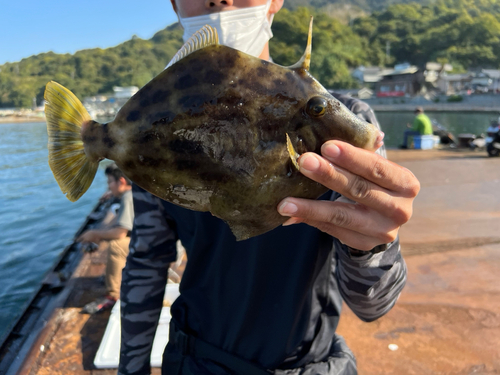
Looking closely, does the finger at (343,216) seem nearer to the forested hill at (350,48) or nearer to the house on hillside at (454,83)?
the forested hill at (350,48)

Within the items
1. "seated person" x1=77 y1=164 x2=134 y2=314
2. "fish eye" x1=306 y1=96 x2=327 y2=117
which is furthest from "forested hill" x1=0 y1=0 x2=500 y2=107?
"fish eye" x1=306 y1=96 x2=327 y2=117

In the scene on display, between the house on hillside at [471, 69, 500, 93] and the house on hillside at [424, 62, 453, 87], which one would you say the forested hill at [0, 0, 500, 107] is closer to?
the house on hillside at [424, 62, 453, 87]

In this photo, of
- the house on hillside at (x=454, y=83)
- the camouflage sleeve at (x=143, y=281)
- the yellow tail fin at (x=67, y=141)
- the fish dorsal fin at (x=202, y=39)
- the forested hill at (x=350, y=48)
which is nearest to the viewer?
the fish dorsal fin at (x=202, y=39)

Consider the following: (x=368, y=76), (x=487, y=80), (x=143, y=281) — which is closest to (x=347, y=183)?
(x=143, y=281)

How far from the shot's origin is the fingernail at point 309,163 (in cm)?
100

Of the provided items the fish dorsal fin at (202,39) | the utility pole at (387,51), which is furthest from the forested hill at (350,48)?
the fish dorsal fin at (202,39)

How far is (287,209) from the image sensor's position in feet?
3.53

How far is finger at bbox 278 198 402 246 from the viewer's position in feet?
3.54

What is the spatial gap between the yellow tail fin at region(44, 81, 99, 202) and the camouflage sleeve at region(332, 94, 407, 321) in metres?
0.94

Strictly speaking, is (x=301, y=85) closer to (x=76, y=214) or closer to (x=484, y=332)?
(x=484, y=332)

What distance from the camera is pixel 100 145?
123 cm

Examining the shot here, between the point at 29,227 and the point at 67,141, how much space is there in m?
14.7

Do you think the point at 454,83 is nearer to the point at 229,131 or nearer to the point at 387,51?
the point at 387,51

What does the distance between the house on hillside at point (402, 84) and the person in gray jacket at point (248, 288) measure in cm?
7310
